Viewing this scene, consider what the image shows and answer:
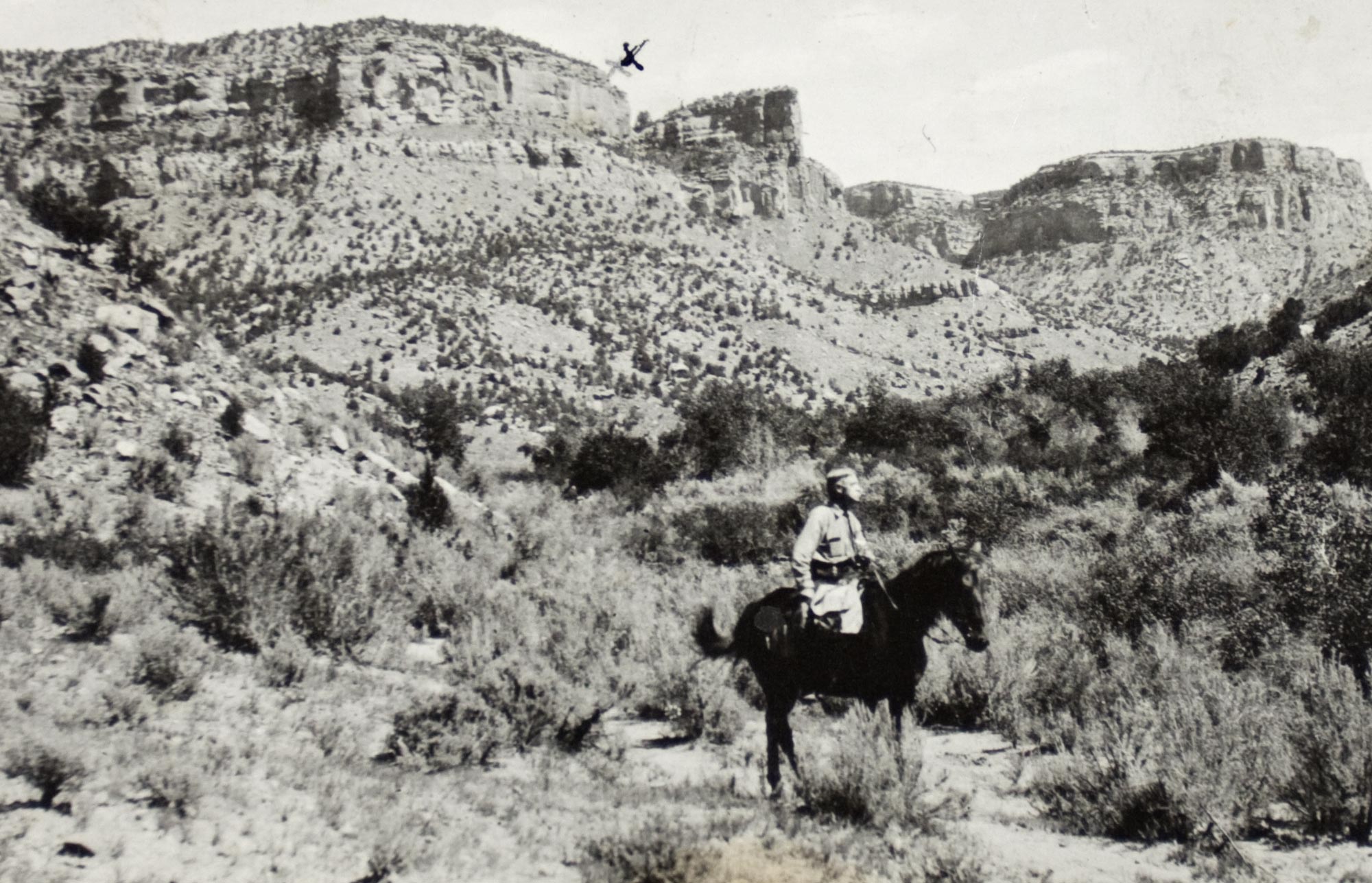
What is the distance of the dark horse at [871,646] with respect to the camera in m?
5.75

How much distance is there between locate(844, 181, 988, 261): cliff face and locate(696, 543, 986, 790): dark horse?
4878 inches

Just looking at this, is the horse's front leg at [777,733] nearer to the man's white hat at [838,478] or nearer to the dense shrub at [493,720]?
the man's white hat at [838,478]

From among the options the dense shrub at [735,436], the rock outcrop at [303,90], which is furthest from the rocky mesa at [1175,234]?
the dense shrub at [735,436]

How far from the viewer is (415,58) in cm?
6988

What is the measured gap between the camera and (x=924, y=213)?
135 metres

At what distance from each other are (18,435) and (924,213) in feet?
455

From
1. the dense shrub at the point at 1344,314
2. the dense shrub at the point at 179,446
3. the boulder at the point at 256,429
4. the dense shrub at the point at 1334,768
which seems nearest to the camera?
the dense shrub at the point at 1334,768

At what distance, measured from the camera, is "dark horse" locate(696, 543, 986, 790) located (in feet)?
18.9

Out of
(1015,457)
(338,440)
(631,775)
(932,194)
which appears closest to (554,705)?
(631,775)

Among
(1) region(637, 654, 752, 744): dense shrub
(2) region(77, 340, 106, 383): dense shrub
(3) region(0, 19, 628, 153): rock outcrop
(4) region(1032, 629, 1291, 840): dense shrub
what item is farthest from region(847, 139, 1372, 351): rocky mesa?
(4) region(1032, 629, 1291, 840): dense shrub

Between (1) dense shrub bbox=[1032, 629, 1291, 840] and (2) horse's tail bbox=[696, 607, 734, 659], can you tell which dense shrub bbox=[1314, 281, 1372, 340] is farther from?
(2) horse's tail bbox=[696, 607, 734, 659]

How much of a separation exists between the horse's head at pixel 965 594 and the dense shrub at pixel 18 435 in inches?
435

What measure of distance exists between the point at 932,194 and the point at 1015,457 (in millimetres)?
132063

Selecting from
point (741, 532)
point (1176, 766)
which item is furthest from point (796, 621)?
point (741, 532)
